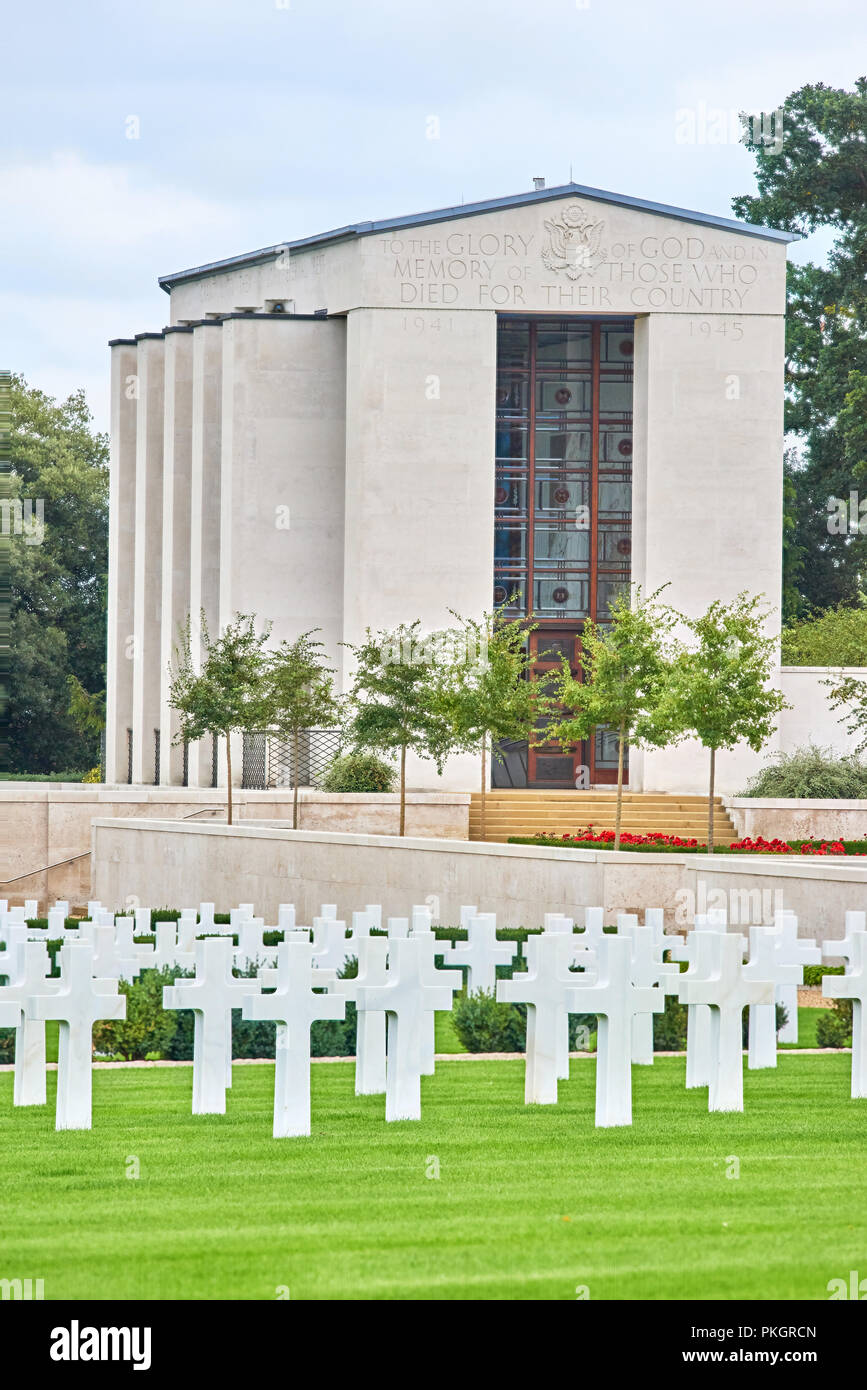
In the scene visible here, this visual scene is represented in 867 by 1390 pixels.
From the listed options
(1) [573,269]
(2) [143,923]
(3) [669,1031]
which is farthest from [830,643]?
(3) [669,1031]

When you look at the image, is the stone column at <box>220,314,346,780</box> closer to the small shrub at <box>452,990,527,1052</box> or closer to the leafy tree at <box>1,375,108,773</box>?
the leafy tree at <box>1,375,108,773</box>

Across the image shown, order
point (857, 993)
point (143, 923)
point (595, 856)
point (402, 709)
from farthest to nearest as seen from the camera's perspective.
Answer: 1. point (402, 709)
2. point (595, 856)
3. point (143, 923)
4. point (857, 993)

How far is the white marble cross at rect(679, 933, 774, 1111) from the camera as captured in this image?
10.6m

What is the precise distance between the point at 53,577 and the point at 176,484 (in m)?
26.3

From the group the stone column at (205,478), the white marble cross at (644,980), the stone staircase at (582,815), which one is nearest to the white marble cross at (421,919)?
the white marble cross at (644,980)

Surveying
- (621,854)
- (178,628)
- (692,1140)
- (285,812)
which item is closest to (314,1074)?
(692,1140)

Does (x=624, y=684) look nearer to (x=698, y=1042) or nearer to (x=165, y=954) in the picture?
(x=165, y=954)

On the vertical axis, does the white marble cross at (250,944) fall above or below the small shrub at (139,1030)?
above

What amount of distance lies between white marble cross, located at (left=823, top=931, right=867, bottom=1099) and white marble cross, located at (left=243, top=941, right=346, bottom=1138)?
312 cm

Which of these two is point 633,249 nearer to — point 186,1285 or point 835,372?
point 835,372

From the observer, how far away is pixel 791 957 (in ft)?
44.9

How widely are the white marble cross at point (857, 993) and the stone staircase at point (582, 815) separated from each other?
69.9 feet

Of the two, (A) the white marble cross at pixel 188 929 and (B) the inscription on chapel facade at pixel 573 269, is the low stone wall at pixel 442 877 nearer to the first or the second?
(A) the white marble cross at pixel 188 929

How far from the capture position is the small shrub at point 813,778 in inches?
1312
